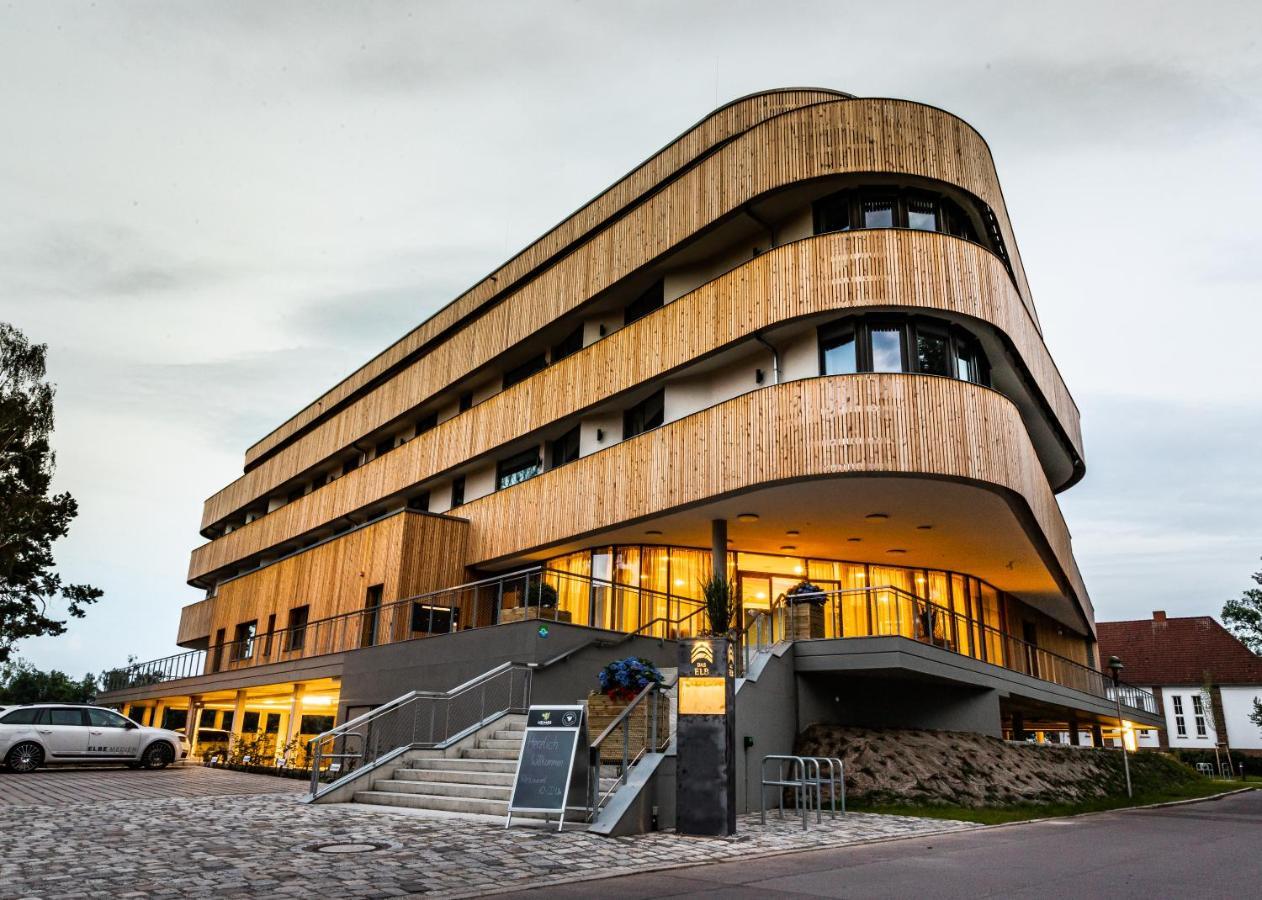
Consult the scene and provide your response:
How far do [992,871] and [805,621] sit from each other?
9336 millimetres

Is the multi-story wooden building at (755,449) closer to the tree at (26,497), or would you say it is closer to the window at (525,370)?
the window at (525,370)

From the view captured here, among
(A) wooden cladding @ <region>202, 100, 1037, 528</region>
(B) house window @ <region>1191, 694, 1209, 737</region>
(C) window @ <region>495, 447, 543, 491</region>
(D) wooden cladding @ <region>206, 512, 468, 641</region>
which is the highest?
(A) wooden cladding @ <region>202, 100, 1037, 528</region>

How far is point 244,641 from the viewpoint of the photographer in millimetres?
31797

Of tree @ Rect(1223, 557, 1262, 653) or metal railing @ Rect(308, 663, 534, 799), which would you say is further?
tree @ Rect(1223, 557, 1262, 653)

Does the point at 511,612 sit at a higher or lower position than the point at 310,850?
higher

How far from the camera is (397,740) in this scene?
1889cm

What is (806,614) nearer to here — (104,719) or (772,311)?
(772,311)

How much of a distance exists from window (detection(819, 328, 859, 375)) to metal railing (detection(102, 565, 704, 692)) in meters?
6.28

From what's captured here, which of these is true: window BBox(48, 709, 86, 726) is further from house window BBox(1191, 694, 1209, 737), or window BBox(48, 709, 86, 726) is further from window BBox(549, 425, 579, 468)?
house window BBox(1191, 694, 1209, 737)

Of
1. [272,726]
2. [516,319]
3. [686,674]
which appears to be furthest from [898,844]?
[272,726]

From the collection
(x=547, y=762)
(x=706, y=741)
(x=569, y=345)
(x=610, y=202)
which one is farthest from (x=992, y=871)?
(x=610, y=202)

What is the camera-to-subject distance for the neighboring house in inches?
2248

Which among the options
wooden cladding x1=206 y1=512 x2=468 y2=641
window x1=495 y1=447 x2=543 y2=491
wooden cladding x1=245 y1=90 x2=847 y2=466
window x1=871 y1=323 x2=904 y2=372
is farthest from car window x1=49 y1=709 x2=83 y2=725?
window x1=871 y1=323 x2=904 y2=372

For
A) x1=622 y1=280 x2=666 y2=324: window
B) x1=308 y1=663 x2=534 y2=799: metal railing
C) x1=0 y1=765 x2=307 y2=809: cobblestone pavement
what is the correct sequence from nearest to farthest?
x1=0 y1=765 x2=307 y2=809: cobblestone pavement
x1=308 y1=663 x2=534 y2=799: metal railing
x1=622 y1=280 x2=666 y2=324: window
